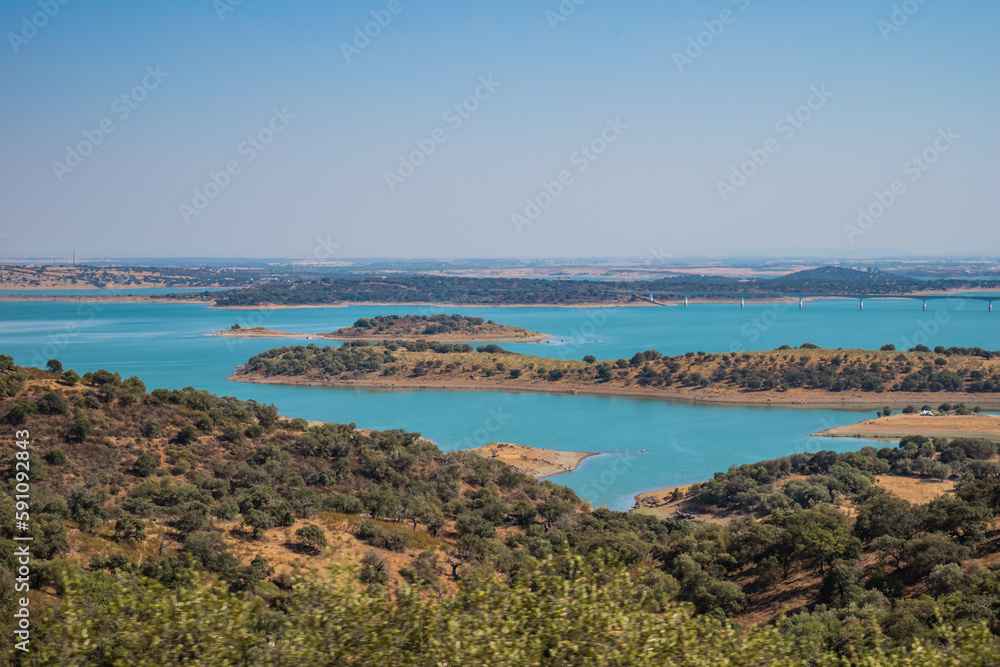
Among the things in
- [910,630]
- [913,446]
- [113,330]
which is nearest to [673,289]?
[113,330]

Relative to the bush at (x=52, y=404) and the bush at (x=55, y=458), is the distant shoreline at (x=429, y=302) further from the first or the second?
the bush at (x=55, y=458)

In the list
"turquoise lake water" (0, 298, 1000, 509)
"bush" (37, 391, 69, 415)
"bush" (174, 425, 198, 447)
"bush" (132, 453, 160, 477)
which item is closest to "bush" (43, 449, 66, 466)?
"bush" (132, 453, 160, 477)

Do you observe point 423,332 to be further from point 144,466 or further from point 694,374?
point 144,466

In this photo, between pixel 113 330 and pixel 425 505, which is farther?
pixel 113 330

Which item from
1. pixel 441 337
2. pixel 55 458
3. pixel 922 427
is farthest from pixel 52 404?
pixel 441 337

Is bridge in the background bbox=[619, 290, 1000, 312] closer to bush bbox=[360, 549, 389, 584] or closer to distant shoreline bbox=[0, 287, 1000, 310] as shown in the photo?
distant shoreline bbox=[0, 287, 1000, 310]

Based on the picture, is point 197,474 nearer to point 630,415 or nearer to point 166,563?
point 166,563
